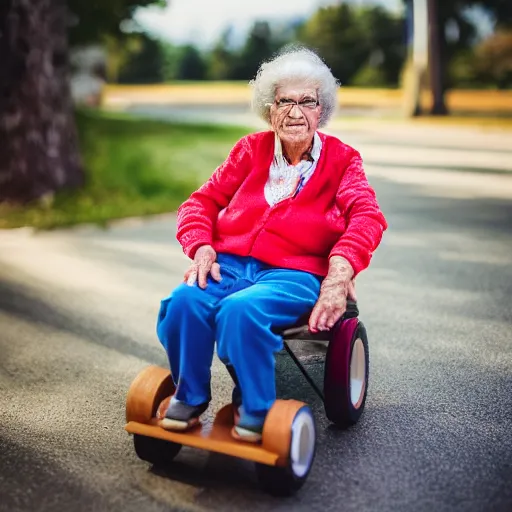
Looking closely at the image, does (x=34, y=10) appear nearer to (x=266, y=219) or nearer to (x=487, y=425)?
(x=266, y=219)

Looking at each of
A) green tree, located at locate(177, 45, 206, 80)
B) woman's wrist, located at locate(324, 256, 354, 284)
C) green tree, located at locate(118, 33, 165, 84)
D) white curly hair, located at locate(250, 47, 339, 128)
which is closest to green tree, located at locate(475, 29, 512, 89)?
green tree, located at locate(118, 33, 165, 84)

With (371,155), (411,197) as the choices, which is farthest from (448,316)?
(371,155)

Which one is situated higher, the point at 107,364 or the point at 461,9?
the point at 461,9

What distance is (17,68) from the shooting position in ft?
30.7

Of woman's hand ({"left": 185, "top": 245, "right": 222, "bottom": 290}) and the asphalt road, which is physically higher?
woman's hand ({"left": 185, "top": 245, "right": 222, "bottom": 290})

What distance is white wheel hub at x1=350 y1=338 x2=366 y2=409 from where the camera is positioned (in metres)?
3.56

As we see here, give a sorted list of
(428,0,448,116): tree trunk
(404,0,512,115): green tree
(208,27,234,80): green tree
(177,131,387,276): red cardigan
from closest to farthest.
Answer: (177,131,387,276): red cardigan → (428,0,448,116): tree trunk → (404,0,512,115): green tree → (208,27,234,80): green tree

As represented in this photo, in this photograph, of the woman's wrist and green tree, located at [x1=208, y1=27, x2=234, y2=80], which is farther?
green tree, located at [x1=208, y1=27, x2=234, y2=80]

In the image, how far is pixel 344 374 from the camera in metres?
3.38

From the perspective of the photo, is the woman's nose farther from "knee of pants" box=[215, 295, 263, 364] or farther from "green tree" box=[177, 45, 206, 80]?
"green tree" box=[177, 45, 206, 80]

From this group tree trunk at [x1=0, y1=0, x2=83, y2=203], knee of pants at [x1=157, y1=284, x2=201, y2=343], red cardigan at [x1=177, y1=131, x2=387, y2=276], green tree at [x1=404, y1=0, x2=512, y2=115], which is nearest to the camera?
knee of pants at [x1=157, y1=284, x2=201, y2=343]

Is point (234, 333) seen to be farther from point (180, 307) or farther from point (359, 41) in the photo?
point (359, 41)

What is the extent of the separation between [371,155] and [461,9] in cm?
1721

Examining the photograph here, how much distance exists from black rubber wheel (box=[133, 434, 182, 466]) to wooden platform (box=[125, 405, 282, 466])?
0.10 m
